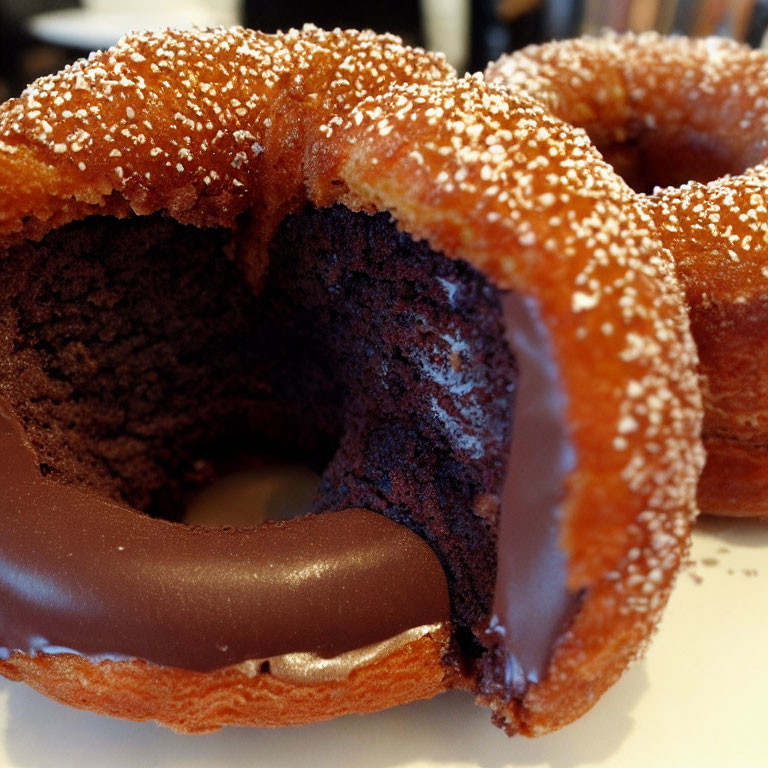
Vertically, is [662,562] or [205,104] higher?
[205,104]

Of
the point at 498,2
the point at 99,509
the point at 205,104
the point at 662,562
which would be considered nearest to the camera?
the point at 662,562

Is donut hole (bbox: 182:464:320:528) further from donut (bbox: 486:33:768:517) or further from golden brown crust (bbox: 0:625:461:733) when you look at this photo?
donut (bbox: 486:33:768:517)

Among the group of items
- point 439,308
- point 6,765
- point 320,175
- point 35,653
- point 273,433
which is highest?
point 320,175

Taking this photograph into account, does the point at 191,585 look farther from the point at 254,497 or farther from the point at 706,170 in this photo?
the point at 706,170

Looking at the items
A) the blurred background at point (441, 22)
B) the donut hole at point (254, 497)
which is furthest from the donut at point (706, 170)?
the blurred background at point (441, 22)

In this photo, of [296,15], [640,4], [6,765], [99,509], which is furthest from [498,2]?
[6,765]

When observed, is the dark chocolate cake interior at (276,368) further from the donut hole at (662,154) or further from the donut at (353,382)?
the donut hole at (662,154)

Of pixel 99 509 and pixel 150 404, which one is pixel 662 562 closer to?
pixel 99 509
